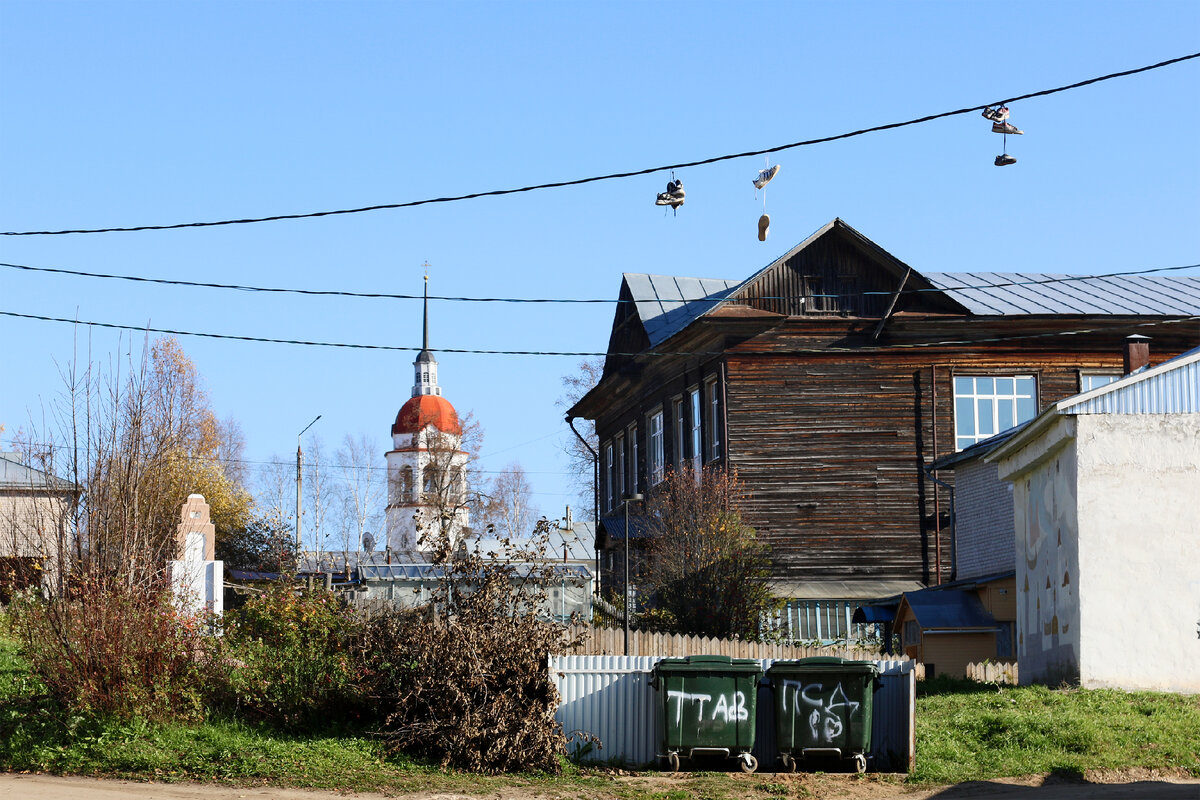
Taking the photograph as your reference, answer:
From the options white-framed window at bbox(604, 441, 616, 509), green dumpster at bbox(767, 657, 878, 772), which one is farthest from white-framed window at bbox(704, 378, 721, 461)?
green dumpster at bbox(767, 657, 878, 772)

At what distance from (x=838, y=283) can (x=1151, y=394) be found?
13.5 metres

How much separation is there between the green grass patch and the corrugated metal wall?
0.48 metres

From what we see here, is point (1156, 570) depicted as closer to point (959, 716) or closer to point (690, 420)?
point (959, 716)

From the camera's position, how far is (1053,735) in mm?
15625

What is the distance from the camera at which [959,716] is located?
1666cm

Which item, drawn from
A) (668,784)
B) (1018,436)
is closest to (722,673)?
(668,784)

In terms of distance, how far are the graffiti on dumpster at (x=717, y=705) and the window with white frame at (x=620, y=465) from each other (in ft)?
87.1

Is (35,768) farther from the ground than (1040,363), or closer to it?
closer to it

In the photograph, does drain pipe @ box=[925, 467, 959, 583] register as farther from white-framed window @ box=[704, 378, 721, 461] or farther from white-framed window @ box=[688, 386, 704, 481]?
white-framed window @ box=[688, 386, 704, 481]

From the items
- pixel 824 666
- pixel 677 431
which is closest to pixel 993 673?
pixel 824 666

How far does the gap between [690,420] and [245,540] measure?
23306 millimetres

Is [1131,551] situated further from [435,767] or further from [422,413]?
[422,413]

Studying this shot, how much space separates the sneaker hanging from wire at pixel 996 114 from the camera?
61.7 feet

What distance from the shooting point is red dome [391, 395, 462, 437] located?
109 meters
